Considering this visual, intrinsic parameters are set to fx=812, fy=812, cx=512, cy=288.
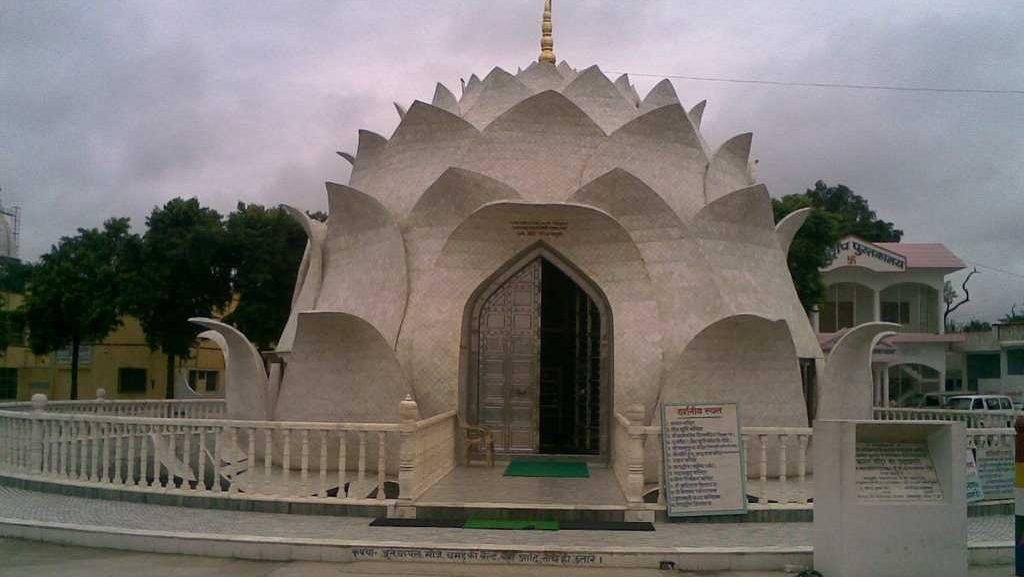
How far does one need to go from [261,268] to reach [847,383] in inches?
683

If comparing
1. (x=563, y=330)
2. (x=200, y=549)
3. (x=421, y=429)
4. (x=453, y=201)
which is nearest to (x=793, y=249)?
(x=563, y=330)

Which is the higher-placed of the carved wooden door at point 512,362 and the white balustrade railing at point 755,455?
the carved wooden door at point 512,362

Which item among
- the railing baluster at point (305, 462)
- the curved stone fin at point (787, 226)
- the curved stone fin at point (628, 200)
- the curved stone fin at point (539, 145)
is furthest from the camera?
the curved stone fin at point (787, 226)

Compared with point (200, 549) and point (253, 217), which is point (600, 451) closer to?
point (200, 549)

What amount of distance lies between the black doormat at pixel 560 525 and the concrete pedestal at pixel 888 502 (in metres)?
2.04

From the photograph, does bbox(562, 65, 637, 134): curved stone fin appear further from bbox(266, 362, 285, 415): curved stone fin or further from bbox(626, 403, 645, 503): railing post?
bbox(266, 362, 285, 415): curved stone fin

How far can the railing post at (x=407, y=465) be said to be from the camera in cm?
838

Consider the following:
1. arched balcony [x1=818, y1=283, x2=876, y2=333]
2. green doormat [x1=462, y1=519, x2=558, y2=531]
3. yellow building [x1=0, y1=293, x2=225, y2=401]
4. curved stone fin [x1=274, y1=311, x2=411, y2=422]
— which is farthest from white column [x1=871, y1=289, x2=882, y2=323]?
green doormat [x1=462, y1=519, x2=558, y2=531]

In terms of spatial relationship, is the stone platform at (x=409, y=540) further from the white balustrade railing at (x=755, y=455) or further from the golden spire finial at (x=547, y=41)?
the golden spire finial at (x=547, y=41)

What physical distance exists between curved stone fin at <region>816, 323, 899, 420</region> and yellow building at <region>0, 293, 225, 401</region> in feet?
81.4

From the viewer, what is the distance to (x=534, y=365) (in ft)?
40.0

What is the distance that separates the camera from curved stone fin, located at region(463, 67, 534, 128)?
43.0 ft

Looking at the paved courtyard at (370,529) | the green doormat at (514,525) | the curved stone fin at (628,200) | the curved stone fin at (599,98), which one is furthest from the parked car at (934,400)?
the green doormat at (514,525)

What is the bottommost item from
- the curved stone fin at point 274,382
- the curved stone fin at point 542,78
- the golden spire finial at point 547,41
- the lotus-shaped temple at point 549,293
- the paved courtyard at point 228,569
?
the paved courtyard at point 228,569
